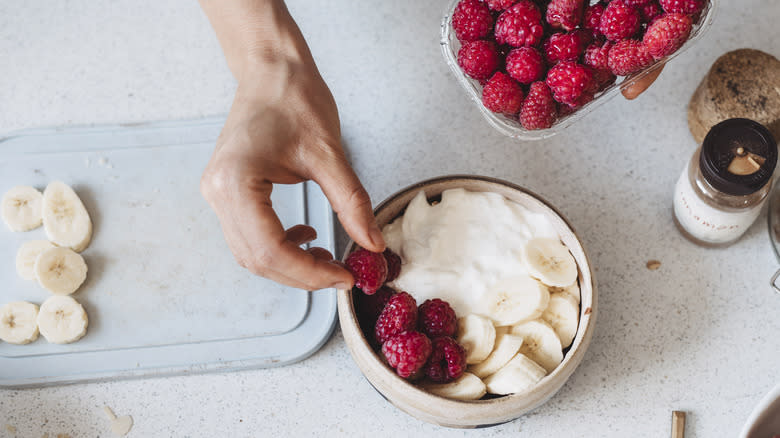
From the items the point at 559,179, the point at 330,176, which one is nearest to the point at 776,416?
the point at 559,179

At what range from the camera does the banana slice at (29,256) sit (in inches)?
42.3

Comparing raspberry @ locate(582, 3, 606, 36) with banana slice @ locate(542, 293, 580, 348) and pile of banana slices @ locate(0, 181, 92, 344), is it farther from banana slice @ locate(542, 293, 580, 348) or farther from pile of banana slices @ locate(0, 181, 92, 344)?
pile of banana slices @ locate(0, 181, 92, 344)

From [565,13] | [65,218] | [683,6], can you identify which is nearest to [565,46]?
[565,13]

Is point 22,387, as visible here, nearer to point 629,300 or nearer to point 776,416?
point 629,300

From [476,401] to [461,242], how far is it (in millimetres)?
242

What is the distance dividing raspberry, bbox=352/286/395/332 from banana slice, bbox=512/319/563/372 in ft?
0.63

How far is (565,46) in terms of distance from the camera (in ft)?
2.96

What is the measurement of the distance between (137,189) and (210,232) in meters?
0.16

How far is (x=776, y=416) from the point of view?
864 mm

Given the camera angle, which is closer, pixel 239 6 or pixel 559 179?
pixel 239 6

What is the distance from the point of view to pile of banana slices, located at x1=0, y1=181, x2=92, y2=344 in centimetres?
104

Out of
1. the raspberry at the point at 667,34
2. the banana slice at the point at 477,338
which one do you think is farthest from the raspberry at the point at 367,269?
the raspberry at the point at 667,34

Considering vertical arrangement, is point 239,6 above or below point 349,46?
above

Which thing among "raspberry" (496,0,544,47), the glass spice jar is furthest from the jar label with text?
"raspberry" (496,0,544,47)
